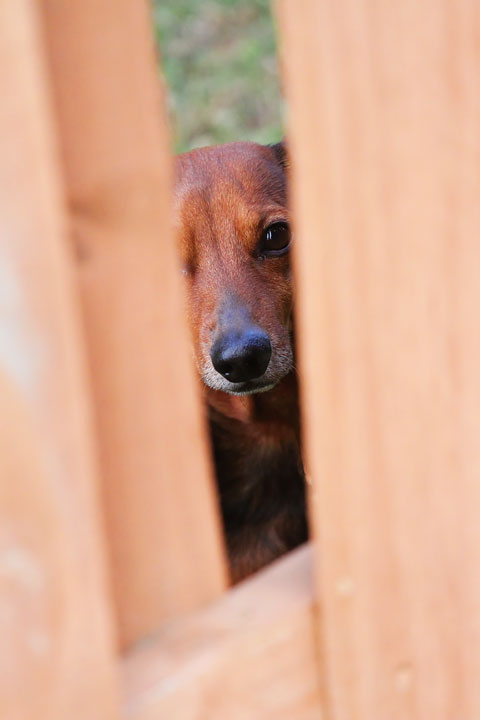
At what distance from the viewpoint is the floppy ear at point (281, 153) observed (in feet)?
8.98

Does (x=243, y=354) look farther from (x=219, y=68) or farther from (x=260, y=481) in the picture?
(x=219, y=68)

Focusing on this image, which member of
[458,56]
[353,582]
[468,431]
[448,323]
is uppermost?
[458,56]

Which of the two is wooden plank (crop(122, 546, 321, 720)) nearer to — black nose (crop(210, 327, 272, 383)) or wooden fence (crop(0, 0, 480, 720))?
wooden fence (crop(0, 0, 480, 720))

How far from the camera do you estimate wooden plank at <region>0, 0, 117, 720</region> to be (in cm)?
59

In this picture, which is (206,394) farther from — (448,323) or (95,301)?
(95,301)

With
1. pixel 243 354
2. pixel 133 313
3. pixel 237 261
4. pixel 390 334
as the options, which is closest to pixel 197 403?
pixel 133 313

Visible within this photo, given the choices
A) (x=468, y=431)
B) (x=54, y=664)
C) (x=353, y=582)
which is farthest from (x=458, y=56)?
(x=54, y=664)

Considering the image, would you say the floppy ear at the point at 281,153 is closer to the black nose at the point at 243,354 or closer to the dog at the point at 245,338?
the dog at the point at 245,338

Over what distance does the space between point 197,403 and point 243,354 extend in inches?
54.2

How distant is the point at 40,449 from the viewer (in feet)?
2.05

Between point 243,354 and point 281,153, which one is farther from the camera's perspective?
point 281,153

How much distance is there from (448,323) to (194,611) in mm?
389

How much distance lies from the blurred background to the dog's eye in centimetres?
339

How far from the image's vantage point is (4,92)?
58cm
